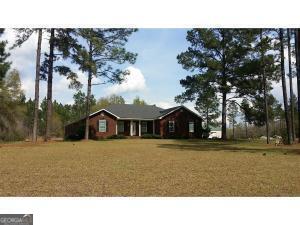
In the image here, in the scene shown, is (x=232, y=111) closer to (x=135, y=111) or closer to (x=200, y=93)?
(x=200, y=93)

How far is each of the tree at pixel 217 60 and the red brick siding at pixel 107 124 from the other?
6754 millimetres

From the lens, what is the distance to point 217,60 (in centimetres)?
2508

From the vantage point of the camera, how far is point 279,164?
10.6 m

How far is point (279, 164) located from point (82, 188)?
569 centimetres

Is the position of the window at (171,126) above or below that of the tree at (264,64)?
below

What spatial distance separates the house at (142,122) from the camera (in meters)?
28.8

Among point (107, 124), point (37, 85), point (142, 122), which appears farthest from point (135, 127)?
point (37, 85)

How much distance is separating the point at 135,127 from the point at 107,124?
240cm

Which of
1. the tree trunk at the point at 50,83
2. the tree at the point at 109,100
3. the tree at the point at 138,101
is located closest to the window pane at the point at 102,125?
the tree at the point at 138,101

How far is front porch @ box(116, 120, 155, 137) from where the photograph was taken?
29.7m

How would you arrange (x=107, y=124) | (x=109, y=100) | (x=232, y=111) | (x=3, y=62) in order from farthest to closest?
(x=109, y=100) < (x=107, y=124) < (x=232, y=111) < (x=3, y=62)

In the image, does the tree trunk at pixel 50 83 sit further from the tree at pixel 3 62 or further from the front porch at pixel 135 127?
the front porch at pixel 135 127
